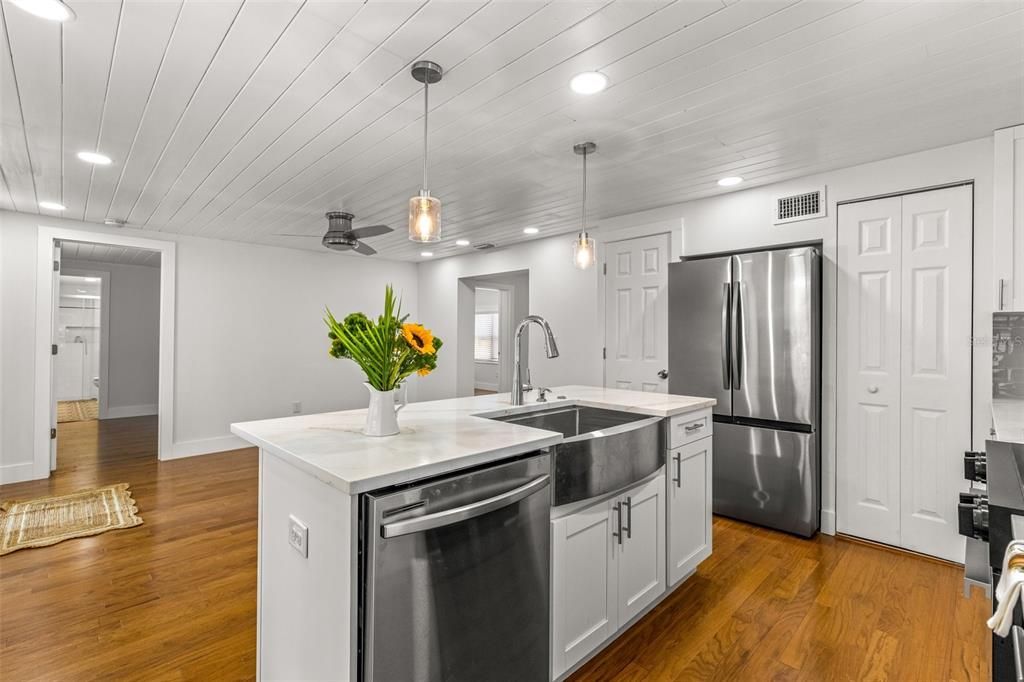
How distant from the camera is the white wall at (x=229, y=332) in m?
4.31

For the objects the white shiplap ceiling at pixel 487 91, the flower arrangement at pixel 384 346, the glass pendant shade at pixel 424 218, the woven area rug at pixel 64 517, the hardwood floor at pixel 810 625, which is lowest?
the woven area rug at pixel 64 517

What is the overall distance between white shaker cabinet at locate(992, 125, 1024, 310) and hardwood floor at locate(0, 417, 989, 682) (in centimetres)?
157

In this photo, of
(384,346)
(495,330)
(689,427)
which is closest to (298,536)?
(384,346)

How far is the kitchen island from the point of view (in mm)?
1229

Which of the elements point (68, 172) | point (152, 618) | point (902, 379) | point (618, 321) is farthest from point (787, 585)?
point (68, 172)

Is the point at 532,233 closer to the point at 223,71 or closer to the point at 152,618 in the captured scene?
the point at 223,71

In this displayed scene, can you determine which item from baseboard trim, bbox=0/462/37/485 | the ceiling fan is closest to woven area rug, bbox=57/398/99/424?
baseboard trim, bbox=0/462/37/485

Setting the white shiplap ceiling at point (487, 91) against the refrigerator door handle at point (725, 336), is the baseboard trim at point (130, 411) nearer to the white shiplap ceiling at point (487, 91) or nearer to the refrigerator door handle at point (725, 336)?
the white shiplap ceiling at point (487, 91)

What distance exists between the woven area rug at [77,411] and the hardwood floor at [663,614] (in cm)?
563

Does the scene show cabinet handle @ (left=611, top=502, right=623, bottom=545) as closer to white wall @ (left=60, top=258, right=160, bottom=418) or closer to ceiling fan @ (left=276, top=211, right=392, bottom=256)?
ceiling fan @ (left=276, top=211, right=392, bottom=256)

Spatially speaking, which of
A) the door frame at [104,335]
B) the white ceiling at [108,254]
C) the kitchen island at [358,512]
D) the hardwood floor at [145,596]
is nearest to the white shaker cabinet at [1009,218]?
the kitchen island at [358,512]

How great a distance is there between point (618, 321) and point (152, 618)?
12.4 feet

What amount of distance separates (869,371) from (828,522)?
1.05 m

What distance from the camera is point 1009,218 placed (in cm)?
254
